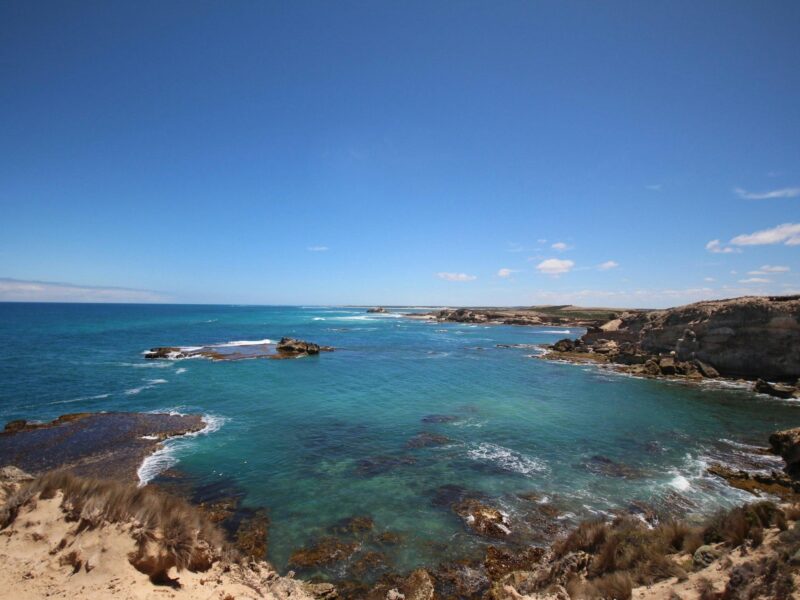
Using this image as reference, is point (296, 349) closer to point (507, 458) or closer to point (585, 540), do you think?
point (507, 458)

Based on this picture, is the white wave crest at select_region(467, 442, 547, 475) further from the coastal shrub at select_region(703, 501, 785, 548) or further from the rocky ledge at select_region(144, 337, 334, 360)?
the rocky ledge at select_region(144, 337, 334, 360)

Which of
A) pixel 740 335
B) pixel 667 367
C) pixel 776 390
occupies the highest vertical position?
pixel 740 335

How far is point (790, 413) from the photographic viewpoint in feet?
93.0

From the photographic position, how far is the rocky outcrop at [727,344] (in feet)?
126

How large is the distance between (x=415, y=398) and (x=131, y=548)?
82.0 ft

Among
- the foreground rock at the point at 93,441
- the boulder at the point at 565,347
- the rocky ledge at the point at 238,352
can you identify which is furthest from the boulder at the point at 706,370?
the foreground rock at the point at 93,441

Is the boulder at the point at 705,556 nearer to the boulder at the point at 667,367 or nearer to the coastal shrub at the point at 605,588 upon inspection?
the coastal shrub at the point at 605,588

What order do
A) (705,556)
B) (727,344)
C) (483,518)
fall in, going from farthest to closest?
1. (727,344)
2. (483,518)
3. (705,556)

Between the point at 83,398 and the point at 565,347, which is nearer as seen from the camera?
the point at 83,398

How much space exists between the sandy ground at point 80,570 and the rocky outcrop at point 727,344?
43917 mm

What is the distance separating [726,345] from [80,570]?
179ft

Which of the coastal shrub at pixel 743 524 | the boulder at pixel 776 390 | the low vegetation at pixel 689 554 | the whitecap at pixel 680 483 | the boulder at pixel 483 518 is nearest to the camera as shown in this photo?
the low vegetation at pixel 689 554

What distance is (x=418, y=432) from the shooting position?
23.0 m

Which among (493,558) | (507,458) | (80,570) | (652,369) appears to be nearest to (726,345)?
(652,369)
